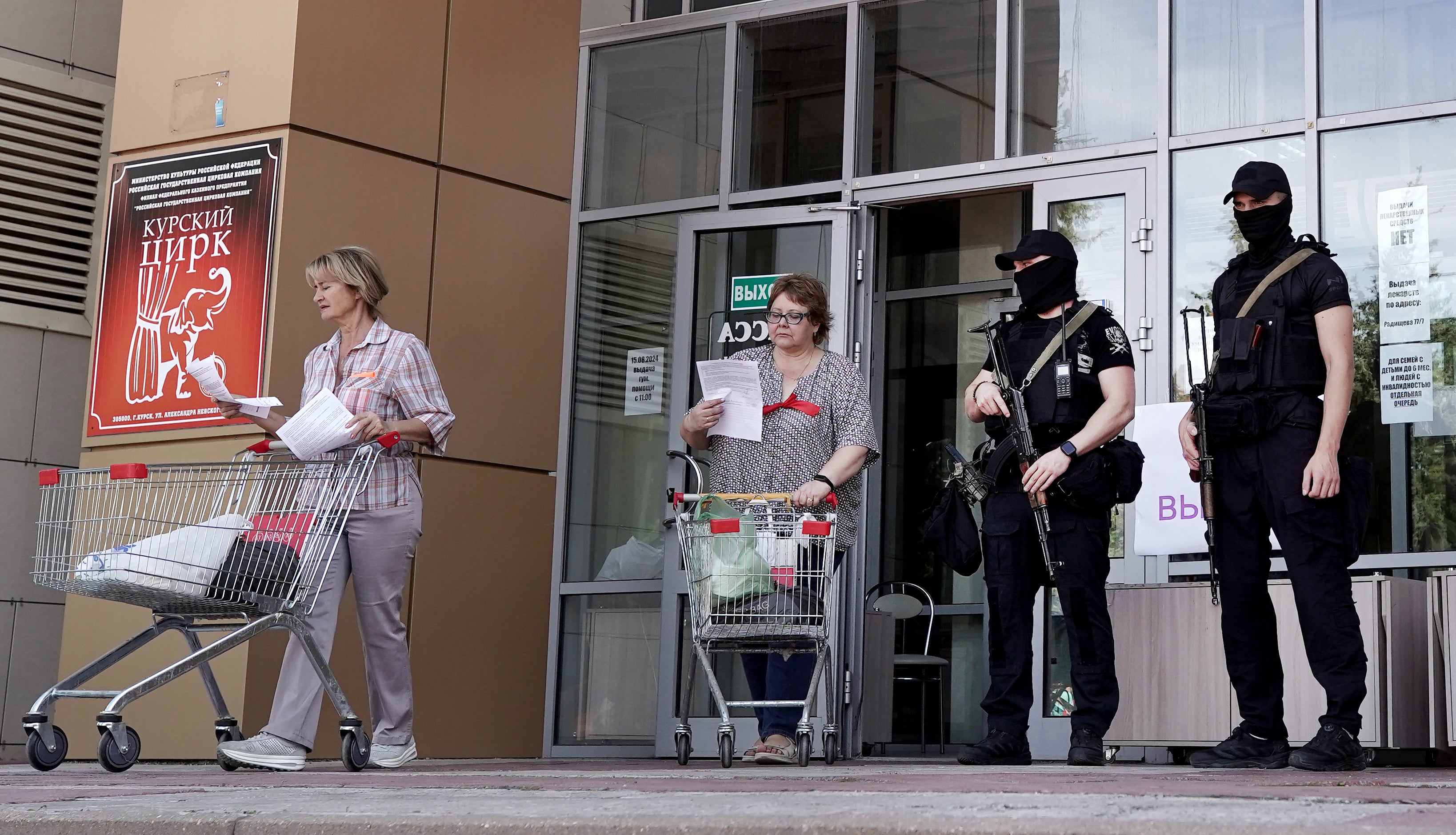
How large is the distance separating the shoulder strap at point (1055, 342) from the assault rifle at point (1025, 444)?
0.20 ft

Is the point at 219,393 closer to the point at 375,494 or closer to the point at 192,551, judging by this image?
the point at 192,551

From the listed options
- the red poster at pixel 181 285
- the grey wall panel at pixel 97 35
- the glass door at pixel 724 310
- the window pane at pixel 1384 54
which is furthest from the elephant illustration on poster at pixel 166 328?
the window pane at pixel 1384 54

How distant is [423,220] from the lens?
7.87m

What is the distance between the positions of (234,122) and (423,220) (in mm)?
954

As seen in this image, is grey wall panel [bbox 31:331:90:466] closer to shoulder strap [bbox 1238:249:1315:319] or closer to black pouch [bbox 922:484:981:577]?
black pouch [bbox 922:484:981:577]

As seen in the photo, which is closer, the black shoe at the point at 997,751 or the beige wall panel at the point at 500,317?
the black shoe at the point at 997,751

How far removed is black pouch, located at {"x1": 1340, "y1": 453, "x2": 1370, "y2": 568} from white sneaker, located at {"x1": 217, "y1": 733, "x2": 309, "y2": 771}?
11.4ft

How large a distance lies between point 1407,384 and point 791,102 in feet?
11.7

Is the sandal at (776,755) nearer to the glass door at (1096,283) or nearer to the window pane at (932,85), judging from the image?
the glass door at (1096,283)

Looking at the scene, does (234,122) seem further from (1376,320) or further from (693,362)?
(1376,320)

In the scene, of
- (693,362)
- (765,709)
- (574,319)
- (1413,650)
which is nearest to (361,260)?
(765,709)

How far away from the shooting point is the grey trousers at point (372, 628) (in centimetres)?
572

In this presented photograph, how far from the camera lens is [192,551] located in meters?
5.21

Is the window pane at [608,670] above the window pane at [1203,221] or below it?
below
